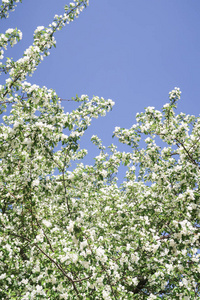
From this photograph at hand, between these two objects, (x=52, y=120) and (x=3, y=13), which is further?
(x=3, y=13)

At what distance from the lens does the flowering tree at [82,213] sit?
13.3ft

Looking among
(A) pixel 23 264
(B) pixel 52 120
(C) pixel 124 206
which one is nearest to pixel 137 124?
(C) pixel 124 206

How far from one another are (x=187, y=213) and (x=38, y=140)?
3.19 m

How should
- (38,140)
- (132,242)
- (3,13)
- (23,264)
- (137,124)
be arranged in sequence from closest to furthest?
(38,140), (23,264), (132,242), (3,13), (137,124)

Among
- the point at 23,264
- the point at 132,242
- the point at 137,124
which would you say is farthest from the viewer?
the point at 137,124

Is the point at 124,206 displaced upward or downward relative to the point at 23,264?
upward

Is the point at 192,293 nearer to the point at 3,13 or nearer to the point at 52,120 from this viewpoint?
the point at 52,120

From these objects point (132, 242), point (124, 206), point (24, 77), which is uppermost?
point (24, 77)

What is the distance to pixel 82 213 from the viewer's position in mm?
4375

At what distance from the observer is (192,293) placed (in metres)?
4.46

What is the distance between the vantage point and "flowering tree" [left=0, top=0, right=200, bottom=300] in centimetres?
406

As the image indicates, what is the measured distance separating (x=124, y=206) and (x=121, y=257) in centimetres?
139

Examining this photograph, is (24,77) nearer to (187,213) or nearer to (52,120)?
(52,120)

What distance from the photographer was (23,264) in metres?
5.34
